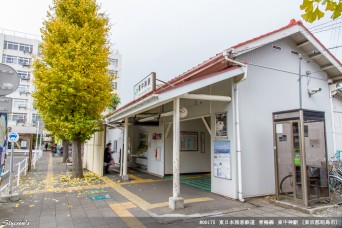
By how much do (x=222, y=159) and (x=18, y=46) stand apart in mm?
40208

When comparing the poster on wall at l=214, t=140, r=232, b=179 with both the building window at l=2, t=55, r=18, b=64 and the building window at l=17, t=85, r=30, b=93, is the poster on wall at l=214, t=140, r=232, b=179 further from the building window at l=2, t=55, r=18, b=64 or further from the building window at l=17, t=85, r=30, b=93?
the building window at l=2, t=55, r=18, b=64

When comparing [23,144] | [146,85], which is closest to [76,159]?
[146,85]

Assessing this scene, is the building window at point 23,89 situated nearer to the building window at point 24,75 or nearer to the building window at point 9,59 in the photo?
the building window at point 24,75

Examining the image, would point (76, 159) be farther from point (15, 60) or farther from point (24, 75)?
point (15, 60)

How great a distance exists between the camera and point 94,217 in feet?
16.7

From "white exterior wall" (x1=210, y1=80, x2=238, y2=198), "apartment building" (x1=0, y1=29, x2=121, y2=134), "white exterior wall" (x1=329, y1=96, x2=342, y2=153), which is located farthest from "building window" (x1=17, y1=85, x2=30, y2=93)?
"white exterior wall" (x1=329, y1=96, x2=342, y2=153)

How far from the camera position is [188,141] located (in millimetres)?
11023

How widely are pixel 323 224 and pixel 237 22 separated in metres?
7.13

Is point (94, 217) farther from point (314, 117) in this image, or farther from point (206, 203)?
point (314, 117)

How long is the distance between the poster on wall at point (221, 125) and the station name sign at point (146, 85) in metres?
2.32

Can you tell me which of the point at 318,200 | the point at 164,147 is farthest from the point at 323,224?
the point at 164,147

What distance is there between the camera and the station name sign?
6.32 metres

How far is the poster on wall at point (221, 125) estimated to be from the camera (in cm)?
701

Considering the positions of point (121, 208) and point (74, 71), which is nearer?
point (121, 208)
